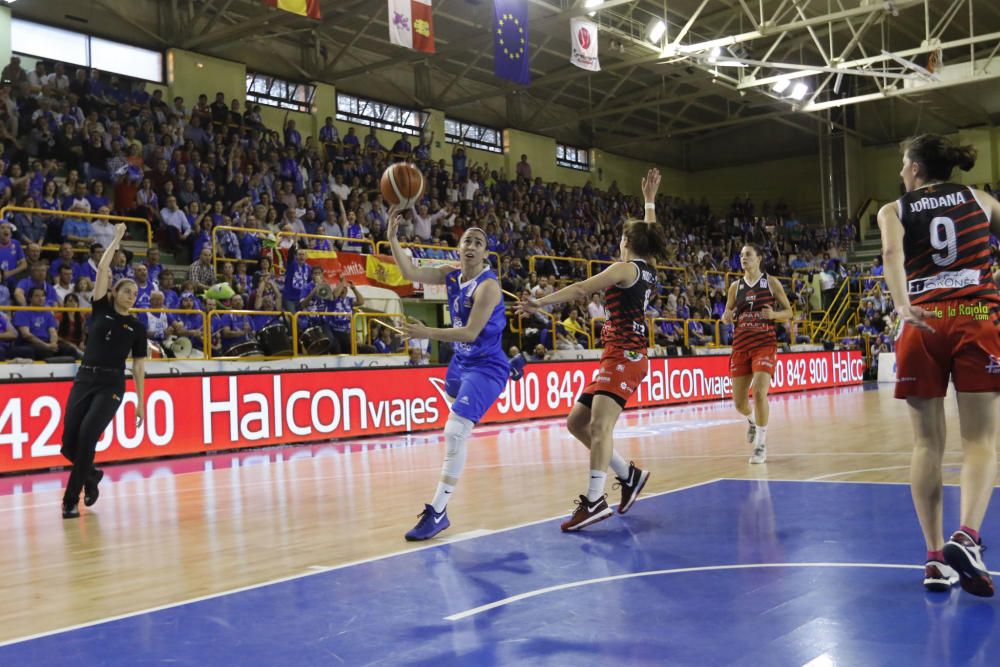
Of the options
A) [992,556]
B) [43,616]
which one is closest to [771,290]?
[992,556]

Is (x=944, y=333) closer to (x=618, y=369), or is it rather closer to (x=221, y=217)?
(x=618, y=369)

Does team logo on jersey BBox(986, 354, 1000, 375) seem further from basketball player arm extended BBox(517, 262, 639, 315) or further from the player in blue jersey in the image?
the player in blue jersey

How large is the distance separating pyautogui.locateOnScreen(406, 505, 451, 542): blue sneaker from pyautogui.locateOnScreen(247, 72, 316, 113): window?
2043 centimetres

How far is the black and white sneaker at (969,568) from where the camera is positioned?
12.5 feet

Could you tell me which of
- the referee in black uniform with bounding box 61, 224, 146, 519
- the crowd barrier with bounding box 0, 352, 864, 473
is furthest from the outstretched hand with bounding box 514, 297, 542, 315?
the crowd barrier with bounding box 0, 352, 864, 473

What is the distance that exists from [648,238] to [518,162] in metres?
25.5

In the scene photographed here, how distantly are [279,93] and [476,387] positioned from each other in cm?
2085

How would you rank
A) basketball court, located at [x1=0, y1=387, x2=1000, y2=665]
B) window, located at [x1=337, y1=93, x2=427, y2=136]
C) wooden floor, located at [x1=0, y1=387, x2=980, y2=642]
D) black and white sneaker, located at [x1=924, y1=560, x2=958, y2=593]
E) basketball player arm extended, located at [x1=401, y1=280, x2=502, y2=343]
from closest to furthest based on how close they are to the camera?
basketball court, located at [x1=0, y1=387, x2=1000, y2=665], black and white sneaker, located at [x1=924, y1=560, x2=958, y2=593], wooden floor, located at [x1=0, y1=387, x2=980, y2=642], basketball player arm extended, located at [x1=401, y1=280, x2=502, y2=343], window, located at [x1=337, y1=93, x2=427, y2=136]

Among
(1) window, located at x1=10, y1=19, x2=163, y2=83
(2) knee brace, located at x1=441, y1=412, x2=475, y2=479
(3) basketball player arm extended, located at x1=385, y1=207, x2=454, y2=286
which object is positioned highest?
(1) window, located at x1=10, y1=19, x2=163, y2=83

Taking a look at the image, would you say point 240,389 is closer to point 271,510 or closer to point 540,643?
point 271,510

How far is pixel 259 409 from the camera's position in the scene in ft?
40.7

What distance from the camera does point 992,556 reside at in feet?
15.0

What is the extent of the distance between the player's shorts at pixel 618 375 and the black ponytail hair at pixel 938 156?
2.27 metres

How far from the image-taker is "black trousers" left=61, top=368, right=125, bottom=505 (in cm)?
727
